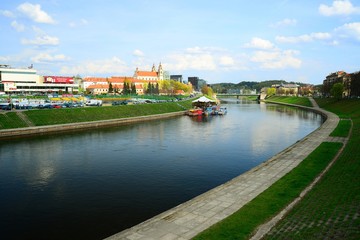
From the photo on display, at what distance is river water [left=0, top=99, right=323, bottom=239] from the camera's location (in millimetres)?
17281

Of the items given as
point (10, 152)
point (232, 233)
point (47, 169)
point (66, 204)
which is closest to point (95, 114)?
point (10, 152)

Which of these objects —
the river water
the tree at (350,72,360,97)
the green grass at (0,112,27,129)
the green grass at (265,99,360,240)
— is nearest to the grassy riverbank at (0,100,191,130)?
the green grass at (0,112,27,129)

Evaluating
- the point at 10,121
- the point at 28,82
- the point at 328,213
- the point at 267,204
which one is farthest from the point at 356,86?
the point at 28,82

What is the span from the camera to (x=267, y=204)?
16594 millimetres

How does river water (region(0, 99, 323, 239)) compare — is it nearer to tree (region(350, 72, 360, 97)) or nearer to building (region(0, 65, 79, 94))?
tree (region(350, 72, 360, 97))

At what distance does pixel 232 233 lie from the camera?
43.3ft

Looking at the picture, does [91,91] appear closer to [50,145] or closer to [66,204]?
[50,145]

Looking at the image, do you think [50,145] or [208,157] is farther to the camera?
[50,145]

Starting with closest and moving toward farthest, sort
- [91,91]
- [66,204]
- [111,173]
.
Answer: [66,204], [111,173], [91,91]

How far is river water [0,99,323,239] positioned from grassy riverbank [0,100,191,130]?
798cm

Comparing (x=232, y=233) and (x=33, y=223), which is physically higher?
(x=232, y=233)

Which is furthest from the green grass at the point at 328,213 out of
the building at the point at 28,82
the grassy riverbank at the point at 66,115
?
the building at the point at 28,82

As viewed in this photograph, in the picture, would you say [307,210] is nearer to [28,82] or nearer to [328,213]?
[328,213]

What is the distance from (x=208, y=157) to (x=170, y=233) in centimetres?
1971
